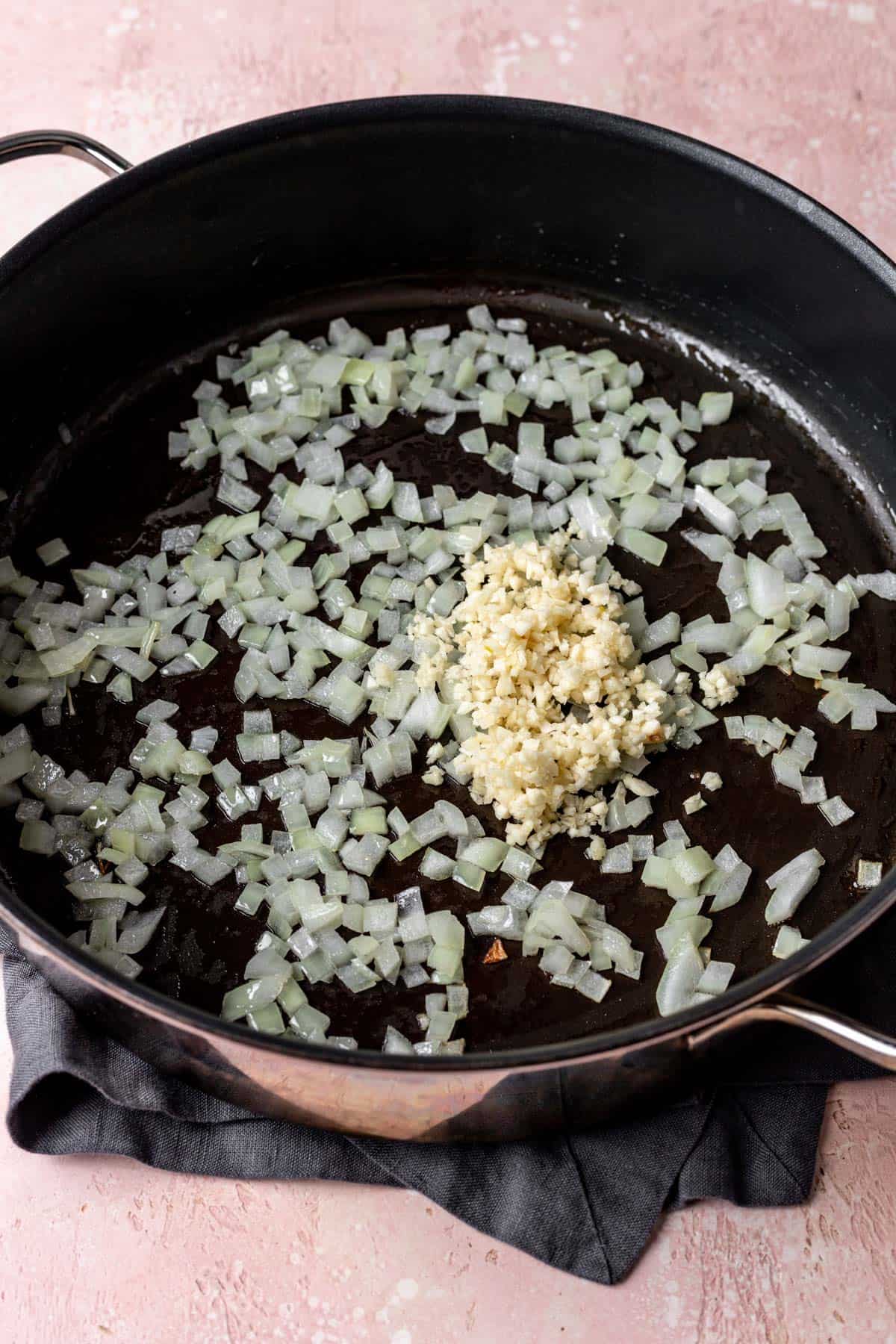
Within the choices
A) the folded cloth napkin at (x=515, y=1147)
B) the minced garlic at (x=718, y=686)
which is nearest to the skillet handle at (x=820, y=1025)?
the folded cloth napkin at (x=515, y=1147)

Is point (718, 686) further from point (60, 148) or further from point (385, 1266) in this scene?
point (60, 148)

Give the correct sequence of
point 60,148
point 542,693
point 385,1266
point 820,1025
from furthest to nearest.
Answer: point 60,148
point 542,693
point 385,1266
point 820,1025

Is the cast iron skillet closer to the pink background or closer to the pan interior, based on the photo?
the pan interior

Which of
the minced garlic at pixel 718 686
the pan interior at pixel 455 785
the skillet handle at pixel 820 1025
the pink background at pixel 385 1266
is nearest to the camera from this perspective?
the skillet handle at pixel 820 1025

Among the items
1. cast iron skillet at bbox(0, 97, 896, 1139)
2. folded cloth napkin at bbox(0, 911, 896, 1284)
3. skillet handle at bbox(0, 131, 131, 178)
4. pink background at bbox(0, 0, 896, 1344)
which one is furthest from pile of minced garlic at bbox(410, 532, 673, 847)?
skillet handle at bbox(0, 131, 131, 178)

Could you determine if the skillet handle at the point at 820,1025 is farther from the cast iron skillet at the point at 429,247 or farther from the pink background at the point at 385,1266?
the cast iron skillet at the point at 429,247

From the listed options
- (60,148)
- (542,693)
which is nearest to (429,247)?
(60,148)
